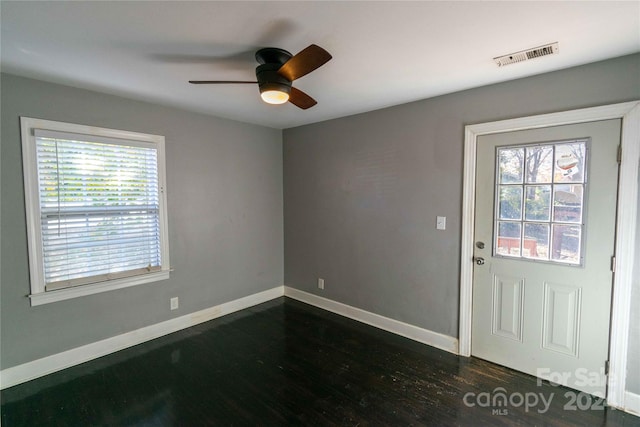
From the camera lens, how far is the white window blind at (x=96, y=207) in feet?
7.94

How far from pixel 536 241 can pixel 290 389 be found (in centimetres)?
224

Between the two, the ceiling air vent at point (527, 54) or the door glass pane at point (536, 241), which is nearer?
the ceiling air vent at point (527, 54)

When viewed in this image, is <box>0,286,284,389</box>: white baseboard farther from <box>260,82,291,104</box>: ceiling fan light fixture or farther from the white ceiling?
<box>260,82,291,104</box>: ceiling fan light fixture

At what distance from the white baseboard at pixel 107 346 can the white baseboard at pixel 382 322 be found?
782 millimetres

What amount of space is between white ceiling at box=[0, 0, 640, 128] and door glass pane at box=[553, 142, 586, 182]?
577 millimetres

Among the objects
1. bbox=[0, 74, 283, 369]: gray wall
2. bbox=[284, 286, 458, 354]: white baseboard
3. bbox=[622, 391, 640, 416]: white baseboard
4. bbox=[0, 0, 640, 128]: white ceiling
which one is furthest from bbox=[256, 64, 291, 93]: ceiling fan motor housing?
bbox=[622, 391, 640, 416]: white baseboard

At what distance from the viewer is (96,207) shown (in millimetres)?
2643

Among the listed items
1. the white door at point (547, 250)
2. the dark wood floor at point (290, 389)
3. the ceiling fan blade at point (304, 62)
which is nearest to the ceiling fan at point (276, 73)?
the ceiling fan blade at point (304, 62)

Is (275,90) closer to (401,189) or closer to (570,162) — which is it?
(401,189)

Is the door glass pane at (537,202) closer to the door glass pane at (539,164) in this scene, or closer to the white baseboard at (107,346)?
the door glass pane at (539,164)

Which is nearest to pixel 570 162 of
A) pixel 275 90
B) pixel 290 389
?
pixel 275 90

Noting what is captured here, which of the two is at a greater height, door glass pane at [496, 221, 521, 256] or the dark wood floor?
door glass pane at [496, 221, 521, 256]

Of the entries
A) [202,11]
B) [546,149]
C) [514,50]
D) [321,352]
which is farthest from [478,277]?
[202,11]

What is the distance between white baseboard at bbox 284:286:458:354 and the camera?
281cm
